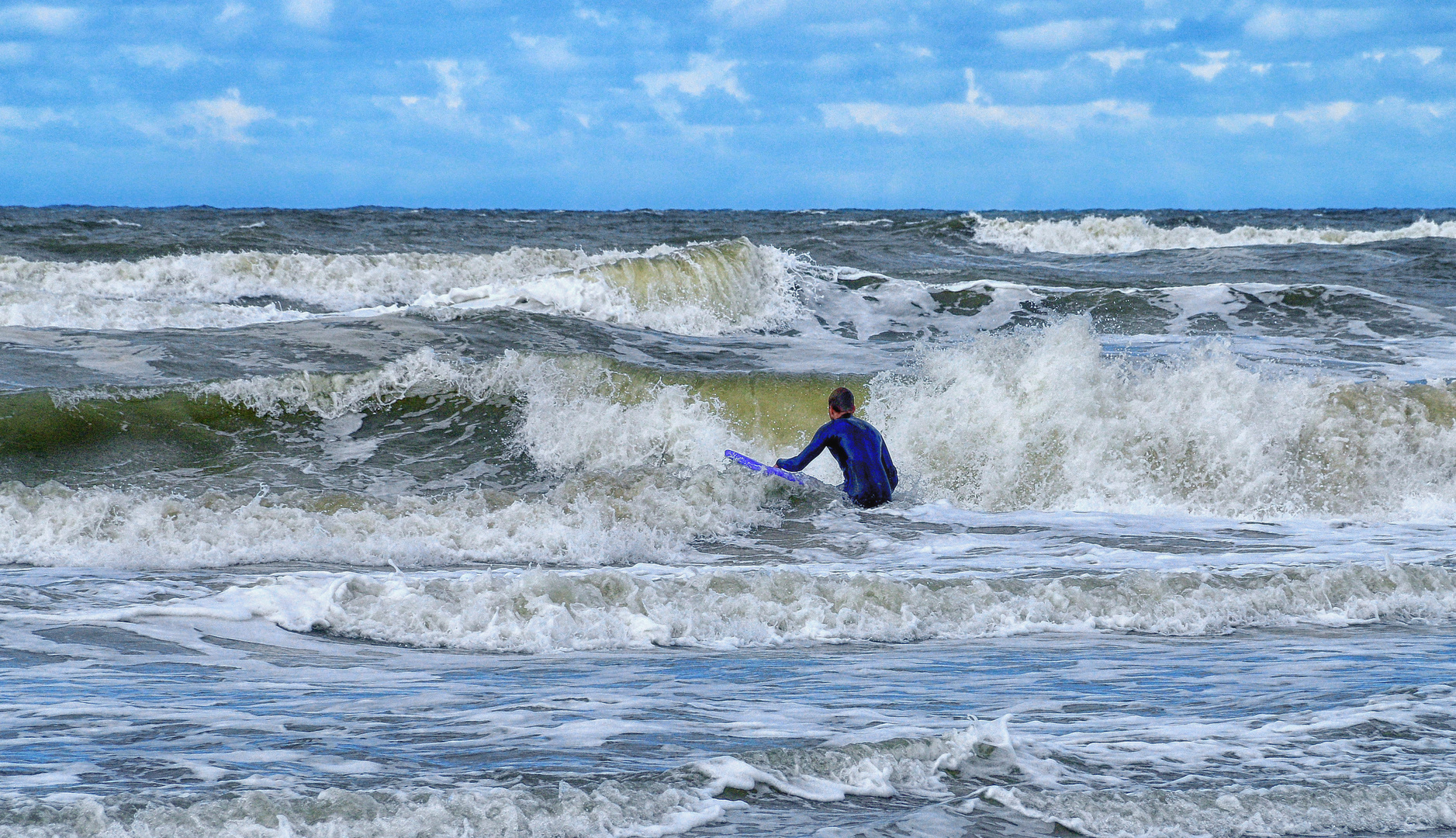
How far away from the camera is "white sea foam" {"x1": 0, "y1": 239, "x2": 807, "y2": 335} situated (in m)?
18.1

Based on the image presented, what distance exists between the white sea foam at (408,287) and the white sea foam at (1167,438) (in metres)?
7.40

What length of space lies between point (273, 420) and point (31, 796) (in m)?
9.11

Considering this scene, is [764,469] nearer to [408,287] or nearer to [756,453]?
[756,453]

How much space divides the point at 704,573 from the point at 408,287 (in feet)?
60.8

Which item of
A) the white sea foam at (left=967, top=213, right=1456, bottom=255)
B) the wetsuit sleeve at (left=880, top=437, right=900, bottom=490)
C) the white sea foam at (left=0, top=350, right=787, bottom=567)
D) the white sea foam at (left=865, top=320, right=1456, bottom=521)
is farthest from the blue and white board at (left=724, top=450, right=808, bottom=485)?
the white sea foam at (left=967, top=213, right=1456, bottom=255)

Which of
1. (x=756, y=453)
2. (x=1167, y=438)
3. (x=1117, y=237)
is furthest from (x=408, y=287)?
(x=1117, y=237)

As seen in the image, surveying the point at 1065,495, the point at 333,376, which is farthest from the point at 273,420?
the point at 1065,495

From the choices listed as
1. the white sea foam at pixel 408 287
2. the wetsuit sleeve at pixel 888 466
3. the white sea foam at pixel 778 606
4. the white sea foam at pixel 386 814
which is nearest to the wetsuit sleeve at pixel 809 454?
the wetsuit sleeve at pixel 888 466

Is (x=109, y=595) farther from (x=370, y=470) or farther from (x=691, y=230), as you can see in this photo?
(x=691, y=230)

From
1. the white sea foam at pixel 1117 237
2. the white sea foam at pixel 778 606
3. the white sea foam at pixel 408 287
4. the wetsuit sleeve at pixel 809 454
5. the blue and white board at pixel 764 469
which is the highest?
the white sea foam at pixel 1117 237

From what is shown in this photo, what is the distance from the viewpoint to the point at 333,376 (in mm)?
12789

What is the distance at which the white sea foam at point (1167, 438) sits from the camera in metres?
10.5

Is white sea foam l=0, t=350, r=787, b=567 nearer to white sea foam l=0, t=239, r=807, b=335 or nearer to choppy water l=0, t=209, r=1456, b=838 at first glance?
choppy water l=0, t=209, r=1456, b=838

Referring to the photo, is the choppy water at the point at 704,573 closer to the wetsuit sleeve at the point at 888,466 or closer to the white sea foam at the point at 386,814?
the white sea foam at the point at 386,814
